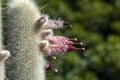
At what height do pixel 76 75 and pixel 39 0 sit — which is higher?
pixel 39 0

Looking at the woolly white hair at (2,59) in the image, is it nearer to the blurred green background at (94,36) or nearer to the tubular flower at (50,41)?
the tubular flower at (50,41)

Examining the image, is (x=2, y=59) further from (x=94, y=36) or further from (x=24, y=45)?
(x=94, y=36)

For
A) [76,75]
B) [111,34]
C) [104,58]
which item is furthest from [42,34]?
[111,34]

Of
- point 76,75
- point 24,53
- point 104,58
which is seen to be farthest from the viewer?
point 104,58

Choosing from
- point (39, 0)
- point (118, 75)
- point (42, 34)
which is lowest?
point (118, 75)

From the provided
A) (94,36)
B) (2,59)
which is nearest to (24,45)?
(2,59)

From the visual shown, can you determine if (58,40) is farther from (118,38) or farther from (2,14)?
(118,38)

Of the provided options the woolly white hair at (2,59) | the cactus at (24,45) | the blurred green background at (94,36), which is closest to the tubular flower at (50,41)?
the cactus at (24,45)
